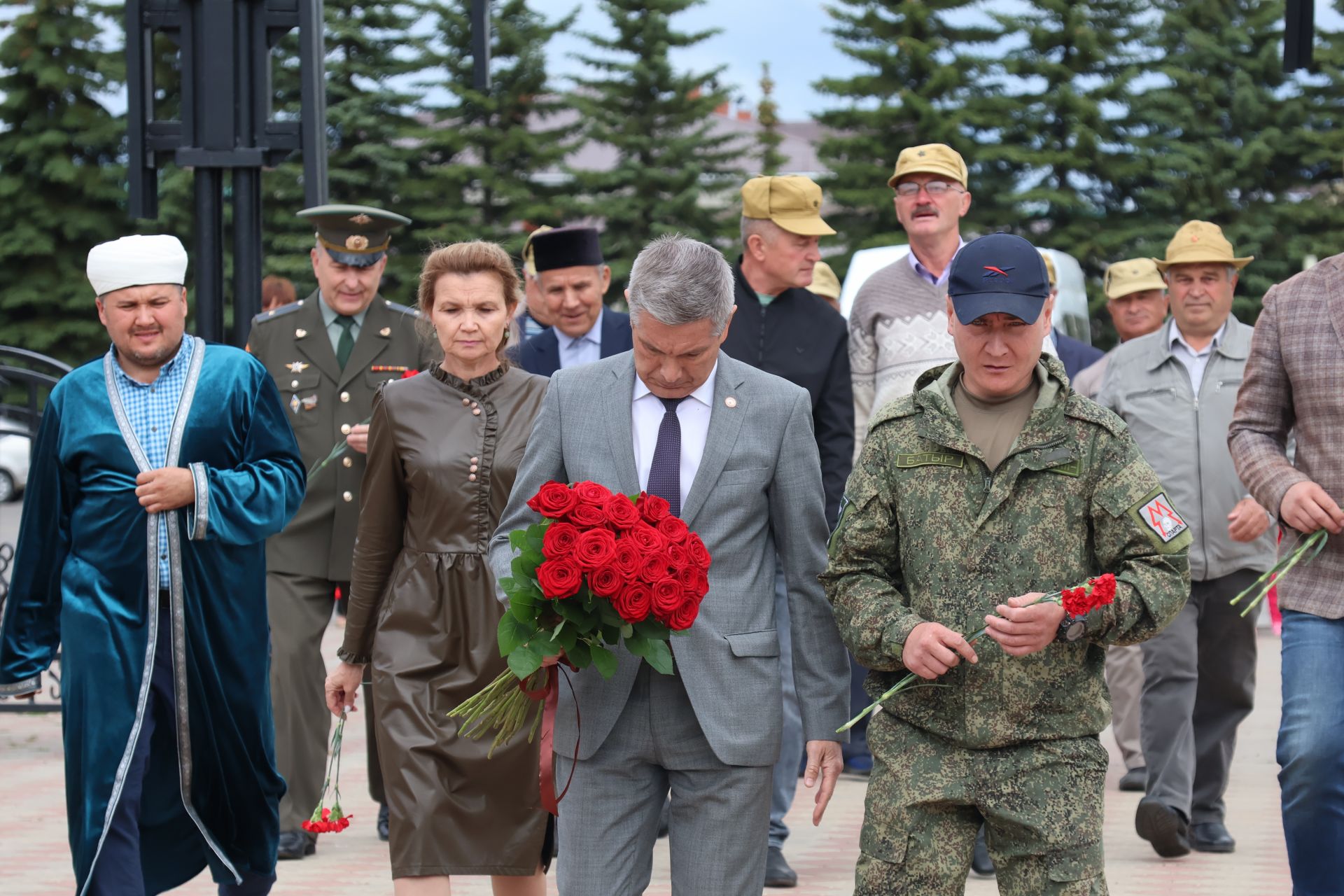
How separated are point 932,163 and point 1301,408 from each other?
2.37 meters

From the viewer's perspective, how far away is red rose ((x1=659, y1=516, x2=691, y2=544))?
12.8 feet

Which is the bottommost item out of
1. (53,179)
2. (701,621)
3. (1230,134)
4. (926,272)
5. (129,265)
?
(701,621)

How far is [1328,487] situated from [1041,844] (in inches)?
62.0

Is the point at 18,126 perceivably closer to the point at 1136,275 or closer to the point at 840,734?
the point at 1136,275

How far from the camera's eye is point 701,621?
13.8ft

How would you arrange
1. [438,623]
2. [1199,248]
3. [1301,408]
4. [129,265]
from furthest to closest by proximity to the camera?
1. [1199,248]
2. [129,265]
3. [438,623]
4. [1301,408]

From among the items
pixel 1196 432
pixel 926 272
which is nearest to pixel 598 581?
pixel 926 272

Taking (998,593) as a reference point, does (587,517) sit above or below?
above

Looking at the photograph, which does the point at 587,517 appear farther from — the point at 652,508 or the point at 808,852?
the point at 808,852

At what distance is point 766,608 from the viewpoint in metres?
4.32

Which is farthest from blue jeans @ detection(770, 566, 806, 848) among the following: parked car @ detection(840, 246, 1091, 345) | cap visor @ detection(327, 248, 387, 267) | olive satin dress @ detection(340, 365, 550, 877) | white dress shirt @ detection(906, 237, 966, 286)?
parked car @ detection(840, 246, 1091, 345)

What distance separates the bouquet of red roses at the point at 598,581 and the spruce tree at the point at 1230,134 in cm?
3122

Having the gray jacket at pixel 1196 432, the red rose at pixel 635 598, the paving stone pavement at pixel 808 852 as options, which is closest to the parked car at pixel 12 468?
the paving stone pavement at pixel 808 852

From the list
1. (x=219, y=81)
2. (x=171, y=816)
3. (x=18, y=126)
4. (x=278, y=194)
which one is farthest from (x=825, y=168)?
(x=171, y=816)
